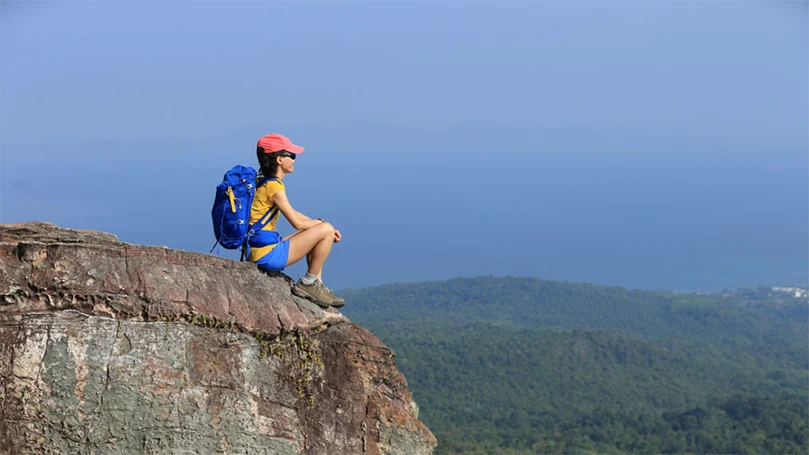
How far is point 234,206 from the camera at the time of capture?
35.9ft

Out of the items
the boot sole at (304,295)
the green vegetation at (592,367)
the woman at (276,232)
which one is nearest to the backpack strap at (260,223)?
the woman at (276,232)

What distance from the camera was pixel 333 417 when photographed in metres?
10.6

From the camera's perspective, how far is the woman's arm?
36.6 ft

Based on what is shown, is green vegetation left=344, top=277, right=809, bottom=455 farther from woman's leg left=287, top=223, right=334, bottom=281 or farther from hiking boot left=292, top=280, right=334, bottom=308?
woman's leg left=287, top=223, right=334, bottom=281

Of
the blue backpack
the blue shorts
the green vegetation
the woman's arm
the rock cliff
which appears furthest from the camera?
the green vegetation

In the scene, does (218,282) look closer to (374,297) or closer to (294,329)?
(294,329)

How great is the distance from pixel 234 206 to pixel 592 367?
310ft

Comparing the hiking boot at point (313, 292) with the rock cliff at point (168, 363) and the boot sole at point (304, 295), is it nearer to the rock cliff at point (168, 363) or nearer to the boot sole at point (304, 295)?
the boot sole at point (304, 295)

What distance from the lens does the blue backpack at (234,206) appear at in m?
10.9

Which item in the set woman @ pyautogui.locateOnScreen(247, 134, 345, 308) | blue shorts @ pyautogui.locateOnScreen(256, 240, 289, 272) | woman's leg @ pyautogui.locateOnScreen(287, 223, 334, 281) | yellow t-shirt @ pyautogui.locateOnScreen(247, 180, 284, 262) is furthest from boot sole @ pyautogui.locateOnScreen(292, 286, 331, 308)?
yellow t-shirt @ pyautogui.locateOnScreen(247, 180, 284, 262)

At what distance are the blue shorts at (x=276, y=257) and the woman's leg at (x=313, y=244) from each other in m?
0.07

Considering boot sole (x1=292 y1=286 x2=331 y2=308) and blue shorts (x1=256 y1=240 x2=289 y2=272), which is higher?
blue shorts (x1=256 y1=240 x2=289 y2=272)

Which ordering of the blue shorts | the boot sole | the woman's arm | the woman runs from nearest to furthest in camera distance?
the woman's arm, the woman, the blue shorts, the boot sole

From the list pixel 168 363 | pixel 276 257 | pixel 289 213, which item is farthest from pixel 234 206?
pixel 168 363
